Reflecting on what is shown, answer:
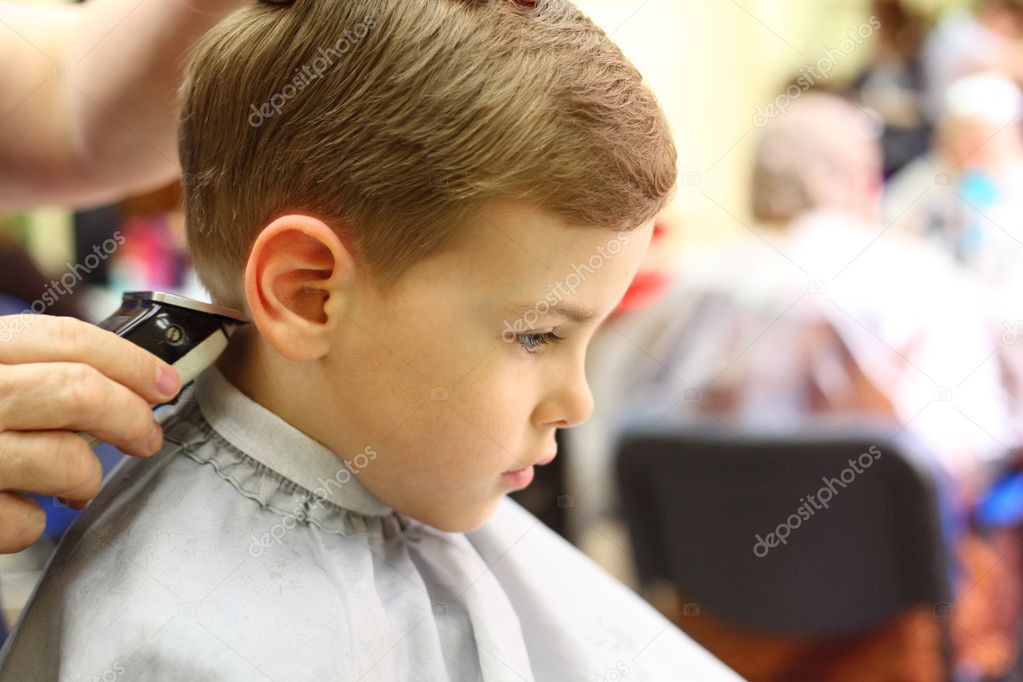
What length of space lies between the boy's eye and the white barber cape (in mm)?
194

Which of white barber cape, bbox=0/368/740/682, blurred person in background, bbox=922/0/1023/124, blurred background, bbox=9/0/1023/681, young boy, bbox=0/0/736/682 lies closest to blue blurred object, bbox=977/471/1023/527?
blurred background, bbox=9/0/1023/681

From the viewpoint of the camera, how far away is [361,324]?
829 millimetres

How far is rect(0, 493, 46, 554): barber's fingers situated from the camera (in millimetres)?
750

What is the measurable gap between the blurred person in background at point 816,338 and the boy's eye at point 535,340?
4.74ft

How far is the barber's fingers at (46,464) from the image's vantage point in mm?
732

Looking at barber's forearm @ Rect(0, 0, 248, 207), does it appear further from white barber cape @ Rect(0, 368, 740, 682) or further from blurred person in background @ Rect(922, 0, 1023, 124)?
blurred person in background @ Rect(922, 0, 1023, 124)

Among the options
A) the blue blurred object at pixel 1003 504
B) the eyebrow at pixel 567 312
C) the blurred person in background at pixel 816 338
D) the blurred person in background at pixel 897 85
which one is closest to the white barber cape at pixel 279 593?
the eyebrow at pixel 567 312

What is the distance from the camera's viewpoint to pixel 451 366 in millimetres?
821

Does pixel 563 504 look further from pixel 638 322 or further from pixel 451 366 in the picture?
pixel 451 366

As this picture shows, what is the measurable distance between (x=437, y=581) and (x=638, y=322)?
85.0 inches

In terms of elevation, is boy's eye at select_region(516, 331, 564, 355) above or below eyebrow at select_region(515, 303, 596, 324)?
below

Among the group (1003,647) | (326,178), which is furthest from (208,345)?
(1003,647)

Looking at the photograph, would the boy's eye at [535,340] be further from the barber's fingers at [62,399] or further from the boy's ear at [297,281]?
the barber's fingers at [62,399]

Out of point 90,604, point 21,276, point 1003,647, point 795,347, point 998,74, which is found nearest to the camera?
point 90,604
